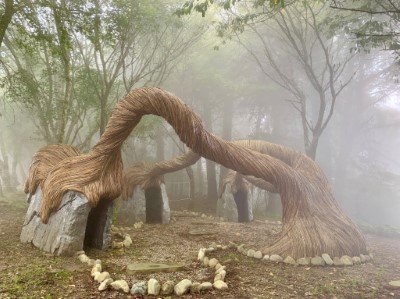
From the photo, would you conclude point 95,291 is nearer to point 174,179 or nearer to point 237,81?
point 174,179

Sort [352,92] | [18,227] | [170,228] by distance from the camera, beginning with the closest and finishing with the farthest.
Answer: [18,227] < [170,228] < [352,92]

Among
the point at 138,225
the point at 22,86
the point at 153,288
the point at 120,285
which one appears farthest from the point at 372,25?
the point at 22,86

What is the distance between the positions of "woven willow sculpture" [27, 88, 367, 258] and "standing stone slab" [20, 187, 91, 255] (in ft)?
0.41

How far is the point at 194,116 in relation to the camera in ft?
17.5

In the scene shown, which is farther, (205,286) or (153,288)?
(205,286)

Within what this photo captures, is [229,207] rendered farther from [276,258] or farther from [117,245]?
[117,245]

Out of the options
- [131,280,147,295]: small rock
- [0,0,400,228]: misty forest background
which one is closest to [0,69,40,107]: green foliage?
[0,0,400,228]: misty forest background

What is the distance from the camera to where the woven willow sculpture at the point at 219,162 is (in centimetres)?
534

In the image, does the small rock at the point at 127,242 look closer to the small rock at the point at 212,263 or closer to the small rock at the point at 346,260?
the small rock at the point at 212,263

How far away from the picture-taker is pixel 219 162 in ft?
19.2

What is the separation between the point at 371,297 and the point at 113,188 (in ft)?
13.1

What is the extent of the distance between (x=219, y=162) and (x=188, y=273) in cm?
195

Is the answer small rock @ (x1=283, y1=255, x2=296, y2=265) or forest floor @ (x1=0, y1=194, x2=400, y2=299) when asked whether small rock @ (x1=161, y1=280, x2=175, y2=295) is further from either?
small rock @ (x1=283, y1=255, x2=296, y2=265)

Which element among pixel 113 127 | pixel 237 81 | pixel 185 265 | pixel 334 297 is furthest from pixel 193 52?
pixel 334 297
